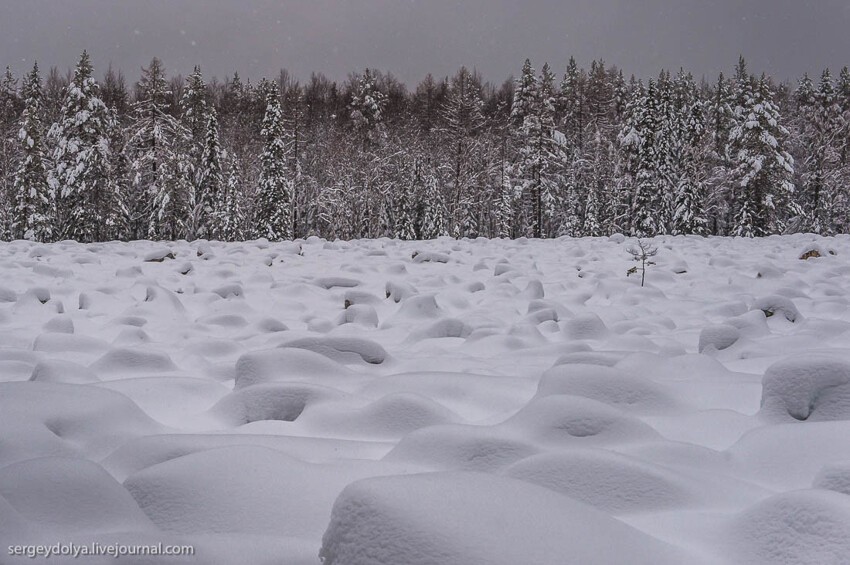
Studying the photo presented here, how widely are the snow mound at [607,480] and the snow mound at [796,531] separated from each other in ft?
0.60

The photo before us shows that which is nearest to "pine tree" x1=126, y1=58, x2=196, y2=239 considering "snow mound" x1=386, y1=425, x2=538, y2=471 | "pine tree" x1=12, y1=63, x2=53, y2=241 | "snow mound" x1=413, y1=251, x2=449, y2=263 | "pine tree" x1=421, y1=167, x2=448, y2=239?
"pine tree" x1=12, y1=63, x2=53, y2=241

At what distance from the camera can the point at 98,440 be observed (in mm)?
1573

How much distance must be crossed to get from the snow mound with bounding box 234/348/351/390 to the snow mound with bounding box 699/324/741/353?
5.65 feet

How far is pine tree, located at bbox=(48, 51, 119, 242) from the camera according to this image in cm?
2277

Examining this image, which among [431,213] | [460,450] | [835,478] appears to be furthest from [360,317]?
[431,213]

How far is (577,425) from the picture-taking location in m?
1.61

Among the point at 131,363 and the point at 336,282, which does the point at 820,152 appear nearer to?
the point at 336,282

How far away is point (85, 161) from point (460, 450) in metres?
25.8

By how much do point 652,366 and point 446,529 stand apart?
177cm

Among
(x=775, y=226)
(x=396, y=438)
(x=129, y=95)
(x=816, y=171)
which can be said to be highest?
(x=129, y=95)

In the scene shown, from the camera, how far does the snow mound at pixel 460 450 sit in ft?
4.63

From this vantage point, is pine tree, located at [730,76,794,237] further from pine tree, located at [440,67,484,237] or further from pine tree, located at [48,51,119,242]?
pine tree, located at [48,51,119,242]

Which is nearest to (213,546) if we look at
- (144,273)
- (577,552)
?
(577,552)

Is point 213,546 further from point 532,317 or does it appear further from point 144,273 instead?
point 144,273
